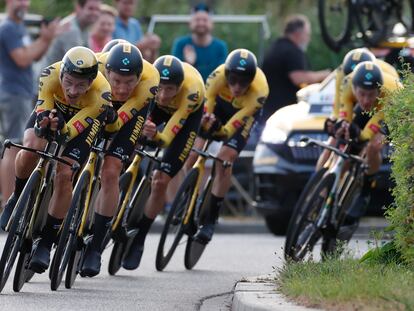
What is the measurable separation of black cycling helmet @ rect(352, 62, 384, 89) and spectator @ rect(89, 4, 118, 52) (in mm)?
4460

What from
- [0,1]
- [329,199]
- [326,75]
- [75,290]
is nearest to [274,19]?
[0,1]

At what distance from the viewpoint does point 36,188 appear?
35.2 feet

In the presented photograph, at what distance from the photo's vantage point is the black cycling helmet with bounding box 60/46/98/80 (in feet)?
35.5

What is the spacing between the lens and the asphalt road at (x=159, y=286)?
33.9ft

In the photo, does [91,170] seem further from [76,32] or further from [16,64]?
[76,32]

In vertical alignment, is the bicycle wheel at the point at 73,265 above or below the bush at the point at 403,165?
below

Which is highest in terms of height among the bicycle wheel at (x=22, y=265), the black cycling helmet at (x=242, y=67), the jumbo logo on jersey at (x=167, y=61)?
the jumbo logo on jersey at (x=167, y=61)

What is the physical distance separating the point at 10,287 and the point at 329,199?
330 cm

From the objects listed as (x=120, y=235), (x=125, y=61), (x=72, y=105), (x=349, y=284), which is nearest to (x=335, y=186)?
(x=120, y=235)

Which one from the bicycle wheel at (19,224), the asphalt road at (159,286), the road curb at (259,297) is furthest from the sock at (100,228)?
the road curb at (259,297)

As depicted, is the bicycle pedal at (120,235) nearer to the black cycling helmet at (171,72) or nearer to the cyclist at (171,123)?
the cyclist at (171,123)

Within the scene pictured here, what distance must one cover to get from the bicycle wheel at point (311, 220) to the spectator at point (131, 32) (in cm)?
477

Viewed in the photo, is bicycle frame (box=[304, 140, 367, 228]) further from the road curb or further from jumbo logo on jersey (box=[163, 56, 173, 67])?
the road curb

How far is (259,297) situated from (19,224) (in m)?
2.00
